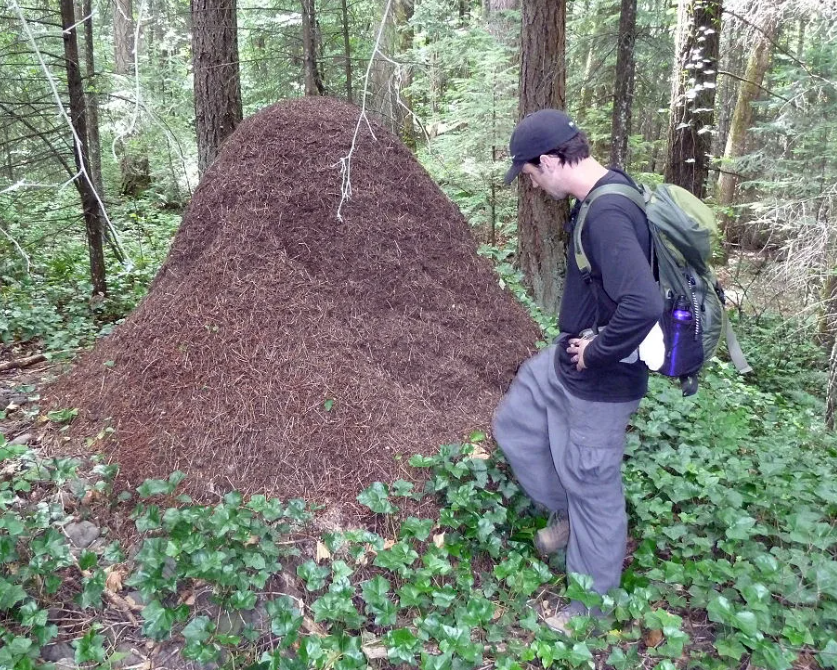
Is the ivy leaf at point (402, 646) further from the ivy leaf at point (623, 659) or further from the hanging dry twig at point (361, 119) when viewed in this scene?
the hanging dry twig at point (361, 119)

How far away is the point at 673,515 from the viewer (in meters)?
3.29

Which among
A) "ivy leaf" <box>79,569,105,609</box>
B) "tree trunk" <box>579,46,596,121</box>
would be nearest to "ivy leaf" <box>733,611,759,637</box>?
"ivy leaf" <box>79,569,105,609</box>

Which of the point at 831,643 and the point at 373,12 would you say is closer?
the point at 831,643

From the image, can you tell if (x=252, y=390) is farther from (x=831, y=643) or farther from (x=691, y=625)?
(x=831, y=643)

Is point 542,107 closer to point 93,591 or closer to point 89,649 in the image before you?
point 93,591

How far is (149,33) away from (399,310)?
14910mm

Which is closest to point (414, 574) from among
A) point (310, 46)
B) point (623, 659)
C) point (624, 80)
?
point (623, 659)

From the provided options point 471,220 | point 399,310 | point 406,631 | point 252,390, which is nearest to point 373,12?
point 471,220

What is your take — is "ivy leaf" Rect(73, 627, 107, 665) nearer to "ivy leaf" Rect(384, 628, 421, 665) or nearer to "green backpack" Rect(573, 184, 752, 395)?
"ivy leaf" Rect(384, 628, 421, 665)

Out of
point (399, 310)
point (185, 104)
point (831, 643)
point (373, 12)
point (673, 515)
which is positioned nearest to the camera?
point (831, 643)

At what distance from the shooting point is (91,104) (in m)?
6.42

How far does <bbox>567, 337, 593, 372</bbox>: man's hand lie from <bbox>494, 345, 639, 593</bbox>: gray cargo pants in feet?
0.55

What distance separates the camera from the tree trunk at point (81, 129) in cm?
571

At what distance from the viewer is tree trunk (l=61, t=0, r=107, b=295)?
18.7 feet
